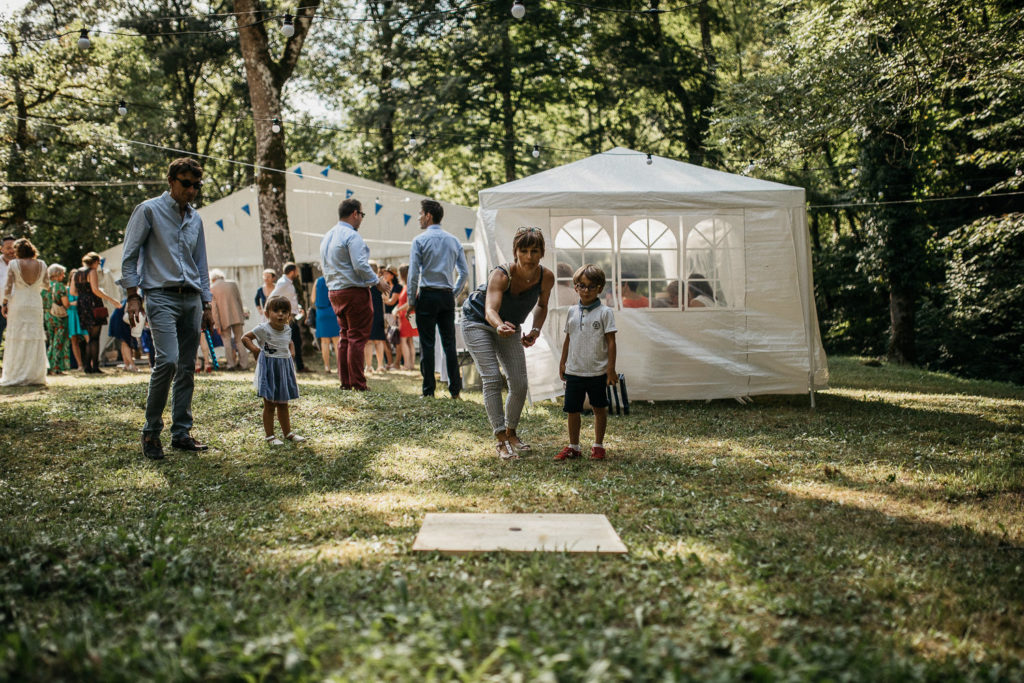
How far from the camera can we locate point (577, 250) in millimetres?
9031

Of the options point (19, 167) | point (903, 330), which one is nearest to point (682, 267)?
point (903, 330)

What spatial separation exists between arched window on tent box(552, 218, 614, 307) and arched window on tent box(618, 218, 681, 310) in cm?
18

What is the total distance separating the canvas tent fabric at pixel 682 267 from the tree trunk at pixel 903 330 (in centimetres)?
1168

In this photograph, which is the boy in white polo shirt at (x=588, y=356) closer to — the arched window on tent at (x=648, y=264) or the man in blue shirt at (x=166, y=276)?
the man in blue shirt at (x=166, y=276)

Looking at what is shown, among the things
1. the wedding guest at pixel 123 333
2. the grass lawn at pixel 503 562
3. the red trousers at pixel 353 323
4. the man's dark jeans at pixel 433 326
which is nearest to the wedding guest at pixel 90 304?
the wedding guest at pixel 123 333

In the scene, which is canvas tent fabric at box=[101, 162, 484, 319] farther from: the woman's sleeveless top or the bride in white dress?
the woman's sleeveless top

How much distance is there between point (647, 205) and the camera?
8.41m

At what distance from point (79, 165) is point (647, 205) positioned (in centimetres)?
1786

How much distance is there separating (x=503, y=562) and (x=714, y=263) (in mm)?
6316

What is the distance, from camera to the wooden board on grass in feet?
11.4

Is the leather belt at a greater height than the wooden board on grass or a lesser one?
greater

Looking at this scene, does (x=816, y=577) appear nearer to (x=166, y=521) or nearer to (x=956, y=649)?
(x=956, y=649)

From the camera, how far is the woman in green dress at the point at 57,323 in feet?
38.1

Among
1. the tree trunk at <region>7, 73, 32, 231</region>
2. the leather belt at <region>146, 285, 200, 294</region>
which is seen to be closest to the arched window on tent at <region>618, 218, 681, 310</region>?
the leather belt at <region>146, 285, 200, 294</region>
